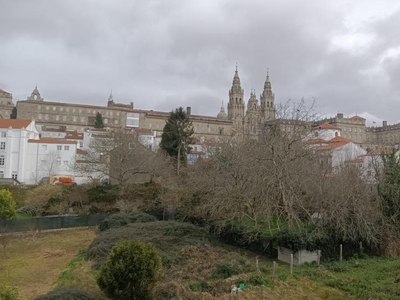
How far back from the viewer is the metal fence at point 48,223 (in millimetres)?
24688

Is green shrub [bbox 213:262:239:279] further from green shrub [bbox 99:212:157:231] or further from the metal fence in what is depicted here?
the metal fence

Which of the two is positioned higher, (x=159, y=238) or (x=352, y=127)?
(x=352, y=127)

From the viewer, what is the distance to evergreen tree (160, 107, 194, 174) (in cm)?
4151

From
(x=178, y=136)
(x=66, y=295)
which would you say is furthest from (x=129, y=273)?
(x=178, y=136)

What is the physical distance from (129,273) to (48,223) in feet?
59.4

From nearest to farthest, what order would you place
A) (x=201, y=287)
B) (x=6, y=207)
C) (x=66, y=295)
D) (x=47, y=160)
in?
1. (x=66, y=295)
2. (x=201, y=287)
3. (x=6, y=207)
4. (x=47, y=160)

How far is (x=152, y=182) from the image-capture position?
36531 mm

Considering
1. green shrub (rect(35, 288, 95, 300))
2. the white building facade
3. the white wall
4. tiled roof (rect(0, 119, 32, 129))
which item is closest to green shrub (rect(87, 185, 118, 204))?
the white building facade

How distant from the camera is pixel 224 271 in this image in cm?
1332

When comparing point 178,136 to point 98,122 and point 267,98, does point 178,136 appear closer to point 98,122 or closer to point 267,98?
point 98,122

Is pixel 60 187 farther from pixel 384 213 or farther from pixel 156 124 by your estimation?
pixel 156 124

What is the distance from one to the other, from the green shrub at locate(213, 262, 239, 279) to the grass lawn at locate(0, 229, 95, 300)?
20.5 feet

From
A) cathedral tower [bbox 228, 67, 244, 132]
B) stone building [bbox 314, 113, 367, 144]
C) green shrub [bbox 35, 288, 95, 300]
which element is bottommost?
green shrub [bbox 35, 288, 95, 300]

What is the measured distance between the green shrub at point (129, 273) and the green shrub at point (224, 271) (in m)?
2.80
